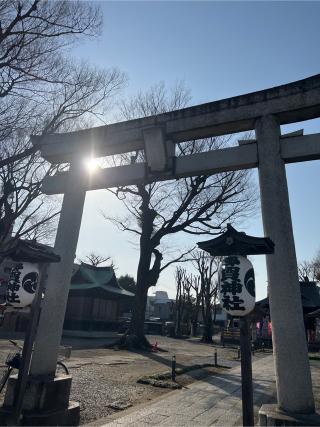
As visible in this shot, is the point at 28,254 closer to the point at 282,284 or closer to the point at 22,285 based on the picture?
the point at 22,285

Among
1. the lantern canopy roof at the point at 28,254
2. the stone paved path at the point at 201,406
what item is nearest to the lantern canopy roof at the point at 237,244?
the lantern canopy roof at the point at 28,254

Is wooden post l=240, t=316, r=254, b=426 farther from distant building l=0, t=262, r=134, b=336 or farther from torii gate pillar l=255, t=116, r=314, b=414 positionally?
distant building l=0, t=262, r=134, b=336

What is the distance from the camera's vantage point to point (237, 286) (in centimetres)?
525

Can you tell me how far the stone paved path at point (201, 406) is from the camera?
22.0 ft

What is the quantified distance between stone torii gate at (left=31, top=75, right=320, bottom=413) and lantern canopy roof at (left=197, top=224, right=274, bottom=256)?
25.7 inches

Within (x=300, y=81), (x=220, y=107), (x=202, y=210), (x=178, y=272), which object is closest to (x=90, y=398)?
(x=220, y=107)

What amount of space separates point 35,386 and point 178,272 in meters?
41.4

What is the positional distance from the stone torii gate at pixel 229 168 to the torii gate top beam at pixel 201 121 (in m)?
0.02

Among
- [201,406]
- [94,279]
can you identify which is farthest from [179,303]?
[201,406]

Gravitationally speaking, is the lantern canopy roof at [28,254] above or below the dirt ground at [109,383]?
above

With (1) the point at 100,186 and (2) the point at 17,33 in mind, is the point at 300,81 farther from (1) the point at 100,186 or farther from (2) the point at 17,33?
(2) the point at 17,33

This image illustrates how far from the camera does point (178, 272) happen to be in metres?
46.8

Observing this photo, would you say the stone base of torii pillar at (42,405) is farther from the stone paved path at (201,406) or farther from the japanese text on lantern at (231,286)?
the japanese text on lantern at (231,286)

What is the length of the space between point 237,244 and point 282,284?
3.60ft
